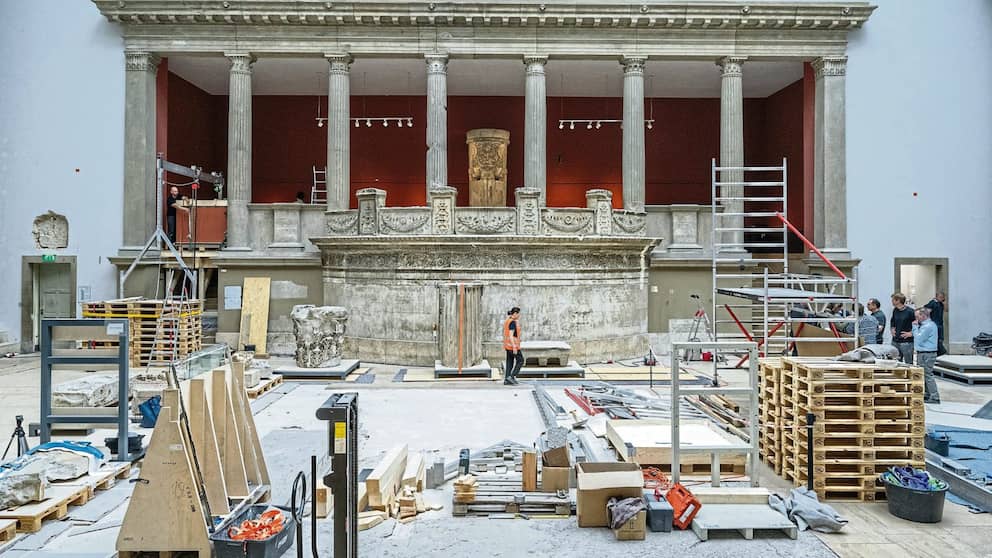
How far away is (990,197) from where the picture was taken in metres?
18.8

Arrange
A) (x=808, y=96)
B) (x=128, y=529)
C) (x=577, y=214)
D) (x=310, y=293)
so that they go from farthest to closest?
(x=808, y=96)
(x=310, y=293)
(x=577, y=214)
(x=128, y=529)

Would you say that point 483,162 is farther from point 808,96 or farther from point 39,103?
point 39,103

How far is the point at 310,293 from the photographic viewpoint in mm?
18203

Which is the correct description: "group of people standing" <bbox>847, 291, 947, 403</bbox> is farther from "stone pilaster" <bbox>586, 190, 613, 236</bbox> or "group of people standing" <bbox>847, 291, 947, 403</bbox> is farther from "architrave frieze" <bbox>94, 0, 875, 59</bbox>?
"architrave frieze" <bbox>94, 0, 875, 59</bbox>

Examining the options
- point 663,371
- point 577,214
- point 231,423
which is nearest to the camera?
point 231,423

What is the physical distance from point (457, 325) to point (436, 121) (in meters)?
7.31

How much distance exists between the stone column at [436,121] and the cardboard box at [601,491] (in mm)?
13704

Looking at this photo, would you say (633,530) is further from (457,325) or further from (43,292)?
(43,292)

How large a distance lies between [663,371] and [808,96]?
1117 centimetres

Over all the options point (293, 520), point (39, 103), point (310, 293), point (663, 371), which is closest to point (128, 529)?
point (293, 520)

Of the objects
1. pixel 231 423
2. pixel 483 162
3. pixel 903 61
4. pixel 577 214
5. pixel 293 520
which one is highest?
pixel 903 61

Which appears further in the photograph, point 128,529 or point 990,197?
point 990,197

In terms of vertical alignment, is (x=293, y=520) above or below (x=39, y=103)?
below

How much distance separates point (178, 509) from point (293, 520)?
0.90 metres
